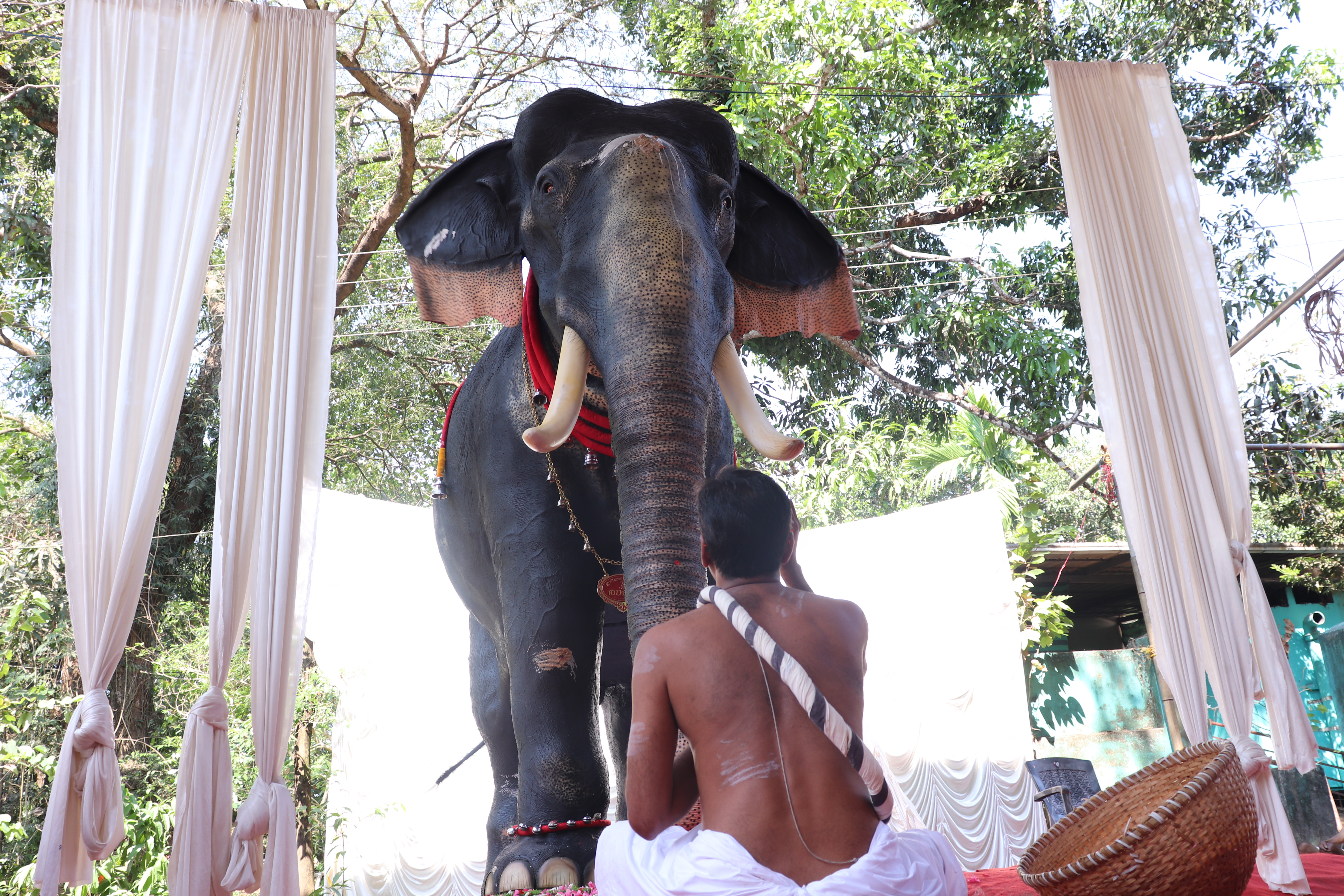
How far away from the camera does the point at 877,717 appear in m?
6.48

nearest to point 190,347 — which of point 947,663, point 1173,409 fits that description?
Answer: point 1173,409

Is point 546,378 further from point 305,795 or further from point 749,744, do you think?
point 305,795

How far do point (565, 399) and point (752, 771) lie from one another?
102 centimetres

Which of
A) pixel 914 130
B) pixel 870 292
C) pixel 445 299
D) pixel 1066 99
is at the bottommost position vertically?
pixel 445 299

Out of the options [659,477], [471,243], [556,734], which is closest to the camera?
[659,477]

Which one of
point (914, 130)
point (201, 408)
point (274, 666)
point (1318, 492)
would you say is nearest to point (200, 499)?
Answer: point (201, 408)

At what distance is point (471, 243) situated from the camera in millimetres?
3043

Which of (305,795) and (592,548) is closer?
(592,548)

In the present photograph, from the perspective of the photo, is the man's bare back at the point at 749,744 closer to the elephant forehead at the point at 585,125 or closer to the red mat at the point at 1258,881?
the red mat at the point at 1258,881

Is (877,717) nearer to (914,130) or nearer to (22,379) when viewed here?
(914,130)

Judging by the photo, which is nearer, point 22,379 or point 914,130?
point 22,379

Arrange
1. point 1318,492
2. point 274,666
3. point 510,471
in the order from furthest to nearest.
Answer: point 1318,492 → point 510,471 → point 274,666

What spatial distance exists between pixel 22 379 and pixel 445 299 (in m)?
5.51

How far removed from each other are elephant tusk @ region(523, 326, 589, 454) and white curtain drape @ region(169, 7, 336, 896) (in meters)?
0.63
